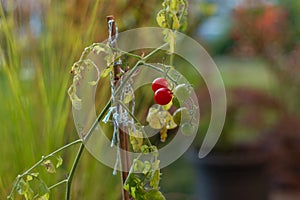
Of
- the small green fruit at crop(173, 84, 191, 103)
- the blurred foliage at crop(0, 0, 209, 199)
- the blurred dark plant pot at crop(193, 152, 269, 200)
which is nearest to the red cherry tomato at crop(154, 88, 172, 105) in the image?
the small green fruit at crop(173, 84, 191, 103)

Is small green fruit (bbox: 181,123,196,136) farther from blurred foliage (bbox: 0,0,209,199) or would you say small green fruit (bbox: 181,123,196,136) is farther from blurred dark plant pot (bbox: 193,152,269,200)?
blurred dark plant pot (bbox: 193,152,269,200)

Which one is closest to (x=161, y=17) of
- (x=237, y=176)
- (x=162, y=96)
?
(x=162, y=96)

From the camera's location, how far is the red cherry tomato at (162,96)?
385 millimetres

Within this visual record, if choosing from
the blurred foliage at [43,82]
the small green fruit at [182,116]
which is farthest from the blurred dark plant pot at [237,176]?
the small green fruit at [182,116]

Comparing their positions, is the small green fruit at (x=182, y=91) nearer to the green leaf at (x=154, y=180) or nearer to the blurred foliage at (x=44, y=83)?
the green leaf at (x=154, y=180)

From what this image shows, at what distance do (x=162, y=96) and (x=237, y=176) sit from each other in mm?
1825

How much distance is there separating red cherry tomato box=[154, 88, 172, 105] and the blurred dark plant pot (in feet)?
5.87

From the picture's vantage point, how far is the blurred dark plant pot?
7.02 feet

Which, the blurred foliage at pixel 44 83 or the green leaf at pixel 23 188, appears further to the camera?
the blurred foliage at pixel 44 83

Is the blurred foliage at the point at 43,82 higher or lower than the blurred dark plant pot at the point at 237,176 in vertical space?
higher

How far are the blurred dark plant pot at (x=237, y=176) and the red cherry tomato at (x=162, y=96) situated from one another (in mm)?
1790

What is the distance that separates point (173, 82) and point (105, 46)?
0.19 ft

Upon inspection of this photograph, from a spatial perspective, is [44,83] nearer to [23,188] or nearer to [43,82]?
[43,82]

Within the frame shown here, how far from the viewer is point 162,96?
39 centimetres
